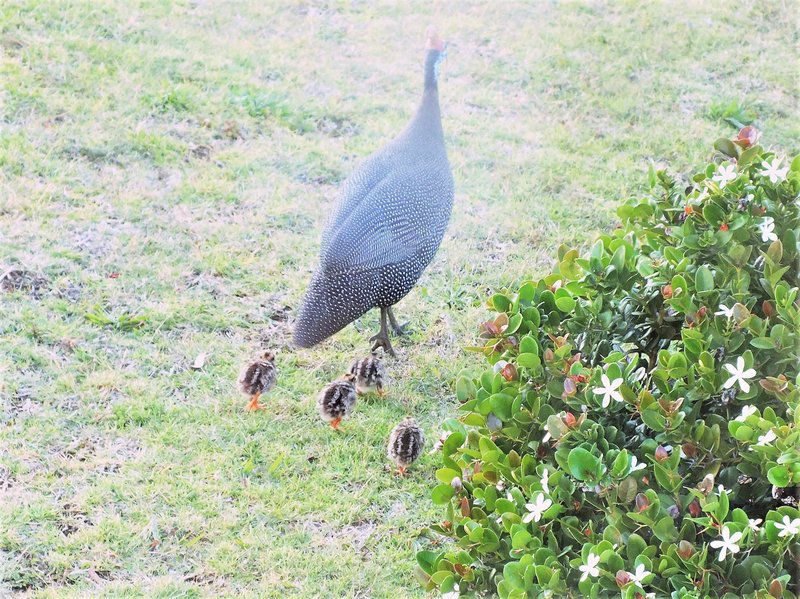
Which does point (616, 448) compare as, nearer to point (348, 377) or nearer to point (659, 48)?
point (348, 377)

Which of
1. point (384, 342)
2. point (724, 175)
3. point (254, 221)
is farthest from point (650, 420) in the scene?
point (254, 221)

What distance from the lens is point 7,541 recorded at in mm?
3340

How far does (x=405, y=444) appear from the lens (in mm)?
3803

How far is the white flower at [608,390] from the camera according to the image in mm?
1979

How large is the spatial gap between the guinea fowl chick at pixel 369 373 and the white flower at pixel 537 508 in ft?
7.32

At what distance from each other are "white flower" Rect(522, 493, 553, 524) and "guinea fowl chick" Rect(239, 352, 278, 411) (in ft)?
7.22

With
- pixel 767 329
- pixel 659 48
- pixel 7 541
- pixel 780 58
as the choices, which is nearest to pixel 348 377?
pixel 7 541

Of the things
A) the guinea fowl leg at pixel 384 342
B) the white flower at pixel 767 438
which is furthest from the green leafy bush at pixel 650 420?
the guinea fowl leg at pixel 384 342

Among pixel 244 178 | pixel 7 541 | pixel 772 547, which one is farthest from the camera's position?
pixel 244 178

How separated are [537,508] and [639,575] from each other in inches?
10.6

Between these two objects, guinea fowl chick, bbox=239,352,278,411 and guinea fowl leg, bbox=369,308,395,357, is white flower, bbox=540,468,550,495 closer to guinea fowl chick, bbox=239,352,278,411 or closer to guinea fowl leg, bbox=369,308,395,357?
guinea fowl chick, bbox=239,352,278,411

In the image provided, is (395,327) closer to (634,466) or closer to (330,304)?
(330,304)

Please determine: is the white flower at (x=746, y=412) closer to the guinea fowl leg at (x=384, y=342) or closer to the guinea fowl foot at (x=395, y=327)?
the guinea fowl leg at (x=384, y=342)

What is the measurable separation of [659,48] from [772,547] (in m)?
6.14
